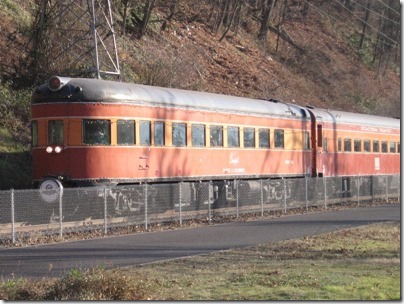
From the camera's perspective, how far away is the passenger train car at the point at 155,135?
2278cm

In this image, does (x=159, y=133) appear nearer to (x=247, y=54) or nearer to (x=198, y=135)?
(x=198, y=135)

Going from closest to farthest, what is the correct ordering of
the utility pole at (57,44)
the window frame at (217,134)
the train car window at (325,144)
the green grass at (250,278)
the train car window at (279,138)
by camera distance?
1. the green grass at (250,278)
2. the window frame at (217,134)
3. the train car window at (279,138)
4. the utility pole at (57,44)
5. the train car window at (325,144)

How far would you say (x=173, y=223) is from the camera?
23375 mm

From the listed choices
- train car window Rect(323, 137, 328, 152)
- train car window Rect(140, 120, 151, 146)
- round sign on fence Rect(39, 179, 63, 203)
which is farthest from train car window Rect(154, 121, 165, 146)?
train car window Rect(323, 137, 328, 152)

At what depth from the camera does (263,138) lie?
97.3 ft

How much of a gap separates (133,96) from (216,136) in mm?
4326

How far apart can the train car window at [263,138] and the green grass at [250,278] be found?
1189cm

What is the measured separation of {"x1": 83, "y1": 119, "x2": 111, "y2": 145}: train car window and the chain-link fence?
1.82 meters

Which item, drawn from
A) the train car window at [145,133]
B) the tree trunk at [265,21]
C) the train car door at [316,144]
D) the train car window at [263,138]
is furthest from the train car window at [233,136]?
the tree trunk at [265,21]

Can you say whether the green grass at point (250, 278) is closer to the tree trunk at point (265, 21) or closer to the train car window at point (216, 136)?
the train car window at point (216, 136)

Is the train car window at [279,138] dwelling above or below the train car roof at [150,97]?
below

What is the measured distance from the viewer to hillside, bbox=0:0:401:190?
33344 millimetres

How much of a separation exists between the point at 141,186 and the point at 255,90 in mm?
29137

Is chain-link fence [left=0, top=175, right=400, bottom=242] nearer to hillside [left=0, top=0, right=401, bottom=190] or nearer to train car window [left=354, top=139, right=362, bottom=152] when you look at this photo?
train car window [left=354, top=139, right=362, bottom=152]
